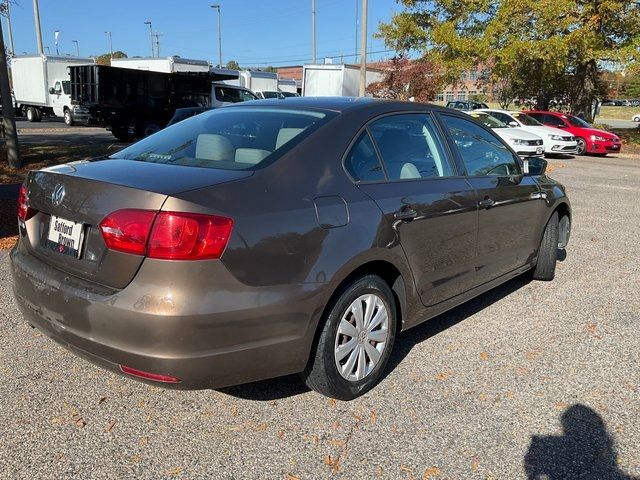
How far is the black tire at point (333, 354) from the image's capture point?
285 cm

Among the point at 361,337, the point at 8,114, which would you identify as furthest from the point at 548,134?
the point at 361,337

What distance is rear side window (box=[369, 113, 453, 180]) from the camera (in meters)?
3.35

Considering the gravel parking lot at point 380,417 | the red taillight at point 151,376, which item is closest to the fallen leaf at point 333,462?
the gravel parking lot at point 380,417

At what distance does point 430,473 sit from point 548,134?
750 inches

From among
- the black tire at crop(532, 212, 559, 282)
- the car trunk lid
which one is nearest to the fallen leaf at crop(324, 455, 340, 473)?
the car trunk lid

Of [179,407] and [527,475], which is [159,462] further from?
[527,475]

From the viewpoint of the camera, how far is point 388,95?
31.5m

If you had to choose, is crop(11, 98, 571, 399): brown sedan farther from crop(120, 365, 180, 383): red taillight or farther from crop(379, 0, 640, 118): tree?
crop(379, 0, 640, 118): tree

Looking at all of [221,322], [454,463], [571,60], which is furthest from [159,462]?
[571,60]

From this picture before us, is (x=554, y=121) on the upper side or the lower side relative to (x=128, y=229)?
lower

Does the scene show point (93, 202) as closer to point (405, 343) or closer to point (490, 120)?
point (405, 343)

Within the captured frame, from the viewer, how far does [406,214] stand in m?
3.23

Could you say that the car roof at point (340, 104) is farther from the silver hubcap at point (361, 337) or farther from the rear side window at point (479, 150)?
the silver hubcap at point (361, 337)

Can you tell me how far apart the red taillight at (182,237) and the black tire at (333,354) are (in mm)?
785
